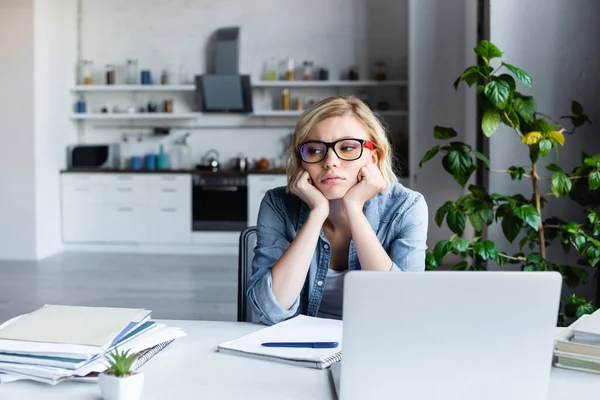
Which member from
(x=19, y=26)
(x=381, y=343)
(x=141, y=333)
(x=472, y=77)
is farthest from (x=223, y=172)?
(x=381, y=343)

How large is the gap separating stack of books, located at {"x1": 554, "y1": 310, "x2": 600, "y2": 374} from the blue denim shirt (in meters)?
0.53

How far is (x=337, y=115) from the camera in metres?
1.98

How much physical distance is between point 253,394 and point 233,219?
6.53 m

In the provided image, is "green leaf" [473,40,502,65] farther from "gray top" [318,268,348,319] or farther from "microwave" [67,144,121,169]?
"microwave" [67,144,121,169]

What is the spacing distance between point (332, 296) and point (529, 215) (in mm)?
1705

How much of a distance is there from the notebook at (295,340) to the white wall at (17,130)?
613 cm

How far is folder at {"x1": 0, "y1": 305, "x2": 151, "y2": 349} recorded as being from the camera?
1.40 m

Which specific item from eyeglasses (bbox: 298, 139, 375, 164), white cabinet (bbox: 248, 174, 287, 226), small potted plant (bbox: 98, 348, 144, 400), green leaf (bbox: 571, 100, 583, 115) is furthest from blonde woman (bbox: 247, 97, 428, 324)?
white cabinet (bbox: 248, 174, 287, 226)

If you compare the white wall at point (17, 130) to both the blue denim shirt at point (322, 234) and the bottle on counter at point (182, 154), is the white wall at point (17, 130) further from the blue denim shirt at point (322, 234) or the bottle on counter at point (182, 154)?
the blue denim shirt at point (322, 234)

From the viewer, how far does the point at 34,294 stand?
5594 millimetres

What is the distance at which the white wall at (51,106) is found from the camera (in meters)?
7.25

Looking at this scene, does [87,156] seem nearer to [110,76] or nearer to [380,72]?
[110,76]

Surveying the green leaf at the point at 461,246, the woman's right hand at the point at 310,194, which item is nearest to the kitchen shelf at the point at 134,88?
the green leaf at the point at 461,246

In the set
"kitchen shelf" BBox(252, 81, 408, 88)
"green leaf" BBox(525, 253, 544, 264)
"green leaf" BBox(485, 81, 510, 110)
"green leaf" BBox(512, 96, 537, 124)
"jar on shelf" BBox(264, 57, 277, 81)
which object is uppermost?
"jar on shelf" BBox(264, 57, 277, 81)
